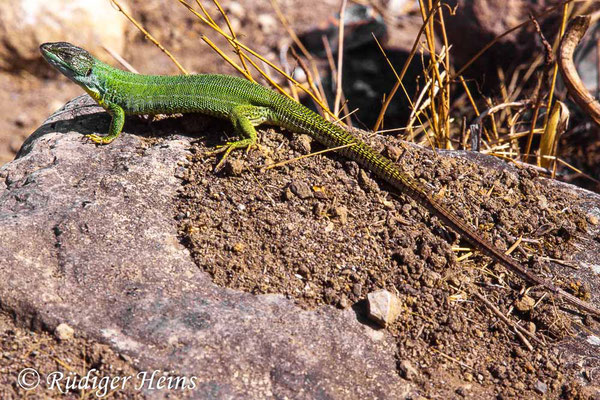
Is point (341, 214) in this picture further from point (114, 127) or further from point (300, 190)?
point (114, 127)

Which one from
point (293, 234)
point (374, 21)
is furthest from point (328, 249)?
point (374, 21)

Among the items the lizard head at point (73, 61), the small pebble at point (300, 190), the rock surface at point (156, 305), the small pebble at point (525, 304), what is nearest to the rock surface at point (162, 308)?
the rock surface at point (156, 305)

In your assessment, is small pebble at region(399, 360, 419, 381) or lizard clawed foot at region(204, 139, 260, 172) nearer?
small pebble at region(399, 360, 419, 381)

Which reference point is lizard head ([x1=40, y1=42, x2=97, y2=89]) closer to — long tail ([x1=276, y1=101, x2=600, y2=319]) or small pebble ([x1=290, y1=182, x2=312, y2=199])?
long tail ([x1=276, y1=101, x2=600, y2=319])

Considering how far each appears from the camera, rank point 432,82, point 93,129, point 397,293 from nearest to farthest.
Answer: point 397,293 → point 93,129 → point 432,82

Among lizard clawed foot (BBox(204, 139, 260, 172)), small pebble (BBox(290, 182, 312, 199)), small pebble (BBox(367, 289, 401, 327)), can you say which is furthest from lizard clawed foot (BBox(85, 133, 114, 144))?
small pebble (BBox(367, 289, 401, 327))

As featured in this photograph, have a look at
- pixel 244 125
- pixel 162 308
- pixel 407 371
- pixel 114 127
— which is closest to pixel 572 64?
pixel 244 125

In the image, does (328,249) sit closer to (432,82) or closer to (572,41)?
(432,82)
